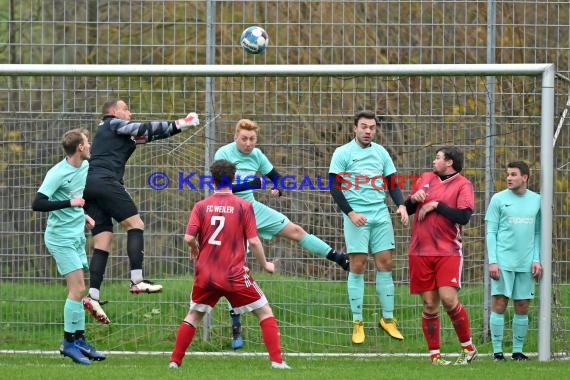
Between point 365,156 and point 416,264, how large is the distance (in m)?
1.41

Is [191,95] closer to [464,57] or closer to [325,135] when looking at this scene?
[325,135]

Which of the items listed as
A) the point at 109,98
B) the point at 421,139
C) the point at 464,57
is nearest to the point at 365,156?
the point at 421,139

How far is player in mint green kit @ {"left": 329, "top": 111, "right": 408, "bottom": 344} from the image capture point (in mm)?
11867

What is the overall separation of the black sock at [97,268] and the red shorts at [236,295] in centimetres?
193

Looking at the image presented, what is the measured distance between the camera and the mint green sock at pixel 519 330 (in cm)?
1159

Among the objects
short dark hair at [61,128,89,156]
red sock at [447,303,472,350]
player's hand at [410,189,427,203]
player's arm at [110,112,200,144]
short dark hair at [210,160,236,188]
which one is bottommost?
red sock at [447,303,472,350]

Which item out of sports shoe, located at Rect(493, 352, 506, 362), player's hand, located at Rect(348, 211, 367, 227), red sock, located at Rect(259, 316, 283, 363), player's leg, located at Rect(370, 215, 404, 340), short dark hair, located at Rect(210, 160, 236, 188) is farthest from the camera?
player's leg, located at Rect(370, 215, 404, 340)

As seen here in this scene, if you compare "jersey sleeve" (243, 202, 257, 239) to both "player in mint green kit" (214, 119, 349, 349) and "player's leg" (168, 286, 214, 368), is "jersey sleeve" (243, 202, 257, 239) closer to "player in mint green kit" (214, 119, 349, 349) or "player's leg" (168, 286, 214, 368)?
"player's leg" (168, 286, 214, 368)

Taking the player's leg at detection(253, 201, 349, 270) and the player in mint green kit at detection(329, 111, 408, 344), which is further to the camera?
the player's leg at detection(253, 201, 349, 270)

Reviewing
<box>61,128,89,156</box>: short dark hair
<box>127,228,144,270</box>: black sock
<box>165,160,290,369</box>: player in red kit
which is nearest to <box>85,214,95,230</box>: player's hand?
<box>127,228,144,270</box>: black sock

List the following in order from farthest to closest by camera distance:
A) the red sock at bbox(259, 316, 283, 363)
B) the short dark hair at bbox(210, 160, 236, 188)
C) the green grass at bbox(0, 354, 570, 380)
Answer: the red sock at bbox(259, 316, 283, 363), the short dark hair at bbox(210, 160, 236, 188), the green grass at bbox(0, 354, 570, 380)

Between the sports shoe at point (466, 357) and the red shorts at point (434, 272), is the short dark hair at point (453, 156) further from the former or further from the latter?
the sports shoe at point (466, 357)

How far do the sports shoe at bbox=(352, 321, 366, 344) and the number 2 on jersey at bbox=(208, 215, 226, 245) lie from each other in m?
2.47

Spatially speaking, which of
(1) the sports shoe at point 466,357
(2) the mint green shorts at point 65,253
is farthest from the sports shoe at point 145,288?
(1) the sports shoe at point 466,357
